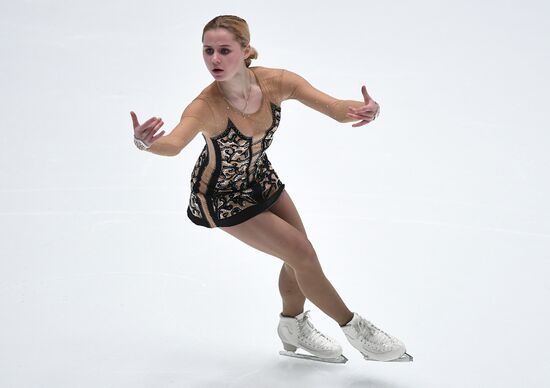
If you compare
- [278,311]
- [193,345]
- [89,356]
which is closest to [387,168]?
[278,311]

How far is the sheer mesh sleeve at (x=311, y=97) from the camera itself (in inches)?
153

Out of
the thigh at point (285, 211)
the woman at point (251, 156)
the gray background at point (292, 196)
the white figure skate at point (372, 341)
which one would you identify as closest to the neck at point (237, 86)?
the woman at point (251, 156)

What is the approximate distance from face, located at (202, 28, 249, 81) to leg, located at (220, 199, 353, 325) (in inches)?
28.0

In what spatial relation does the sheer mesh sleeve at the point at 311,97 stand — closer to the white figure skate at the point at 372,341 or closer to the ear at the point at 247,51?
the ear at the point at 247,51

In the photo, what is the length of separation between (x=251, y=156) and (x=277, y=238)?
0.40 meters

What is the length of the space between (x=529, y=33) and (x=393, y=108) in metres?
1.95

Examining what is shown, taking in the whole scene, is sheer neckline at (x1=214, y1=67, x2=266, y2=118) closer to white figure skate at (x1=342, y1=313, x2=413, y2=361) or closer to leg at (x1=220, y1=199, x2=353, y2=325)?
leg at (x1=220, y1=199, x2=353, y2=325)

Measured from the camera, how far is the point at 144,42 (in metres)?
7.93

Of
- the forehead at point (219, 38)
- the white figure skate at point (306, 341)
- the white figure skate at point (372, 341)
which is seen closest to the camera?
the forehead at point (219, 38)

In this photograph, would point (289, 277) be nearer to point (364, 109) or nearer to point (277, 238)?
point (277, 238)

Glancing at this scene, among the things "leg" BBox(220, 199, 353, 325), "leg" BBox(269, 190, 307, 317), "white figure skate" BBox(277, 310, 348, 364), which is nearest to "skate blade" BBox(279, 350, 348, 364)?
"white figure skate" BBox(277, 310, 348, 364)

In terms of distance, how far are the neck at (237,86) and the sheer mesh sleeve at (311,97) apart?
182 millimetres

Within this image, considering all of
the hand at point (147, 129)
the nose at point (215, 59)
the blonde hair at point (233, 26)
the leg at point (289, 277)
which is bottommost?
the leg at point (289, 277)

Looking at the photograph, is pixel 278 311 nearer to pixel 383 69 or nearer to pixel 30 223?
pixel 30 223
